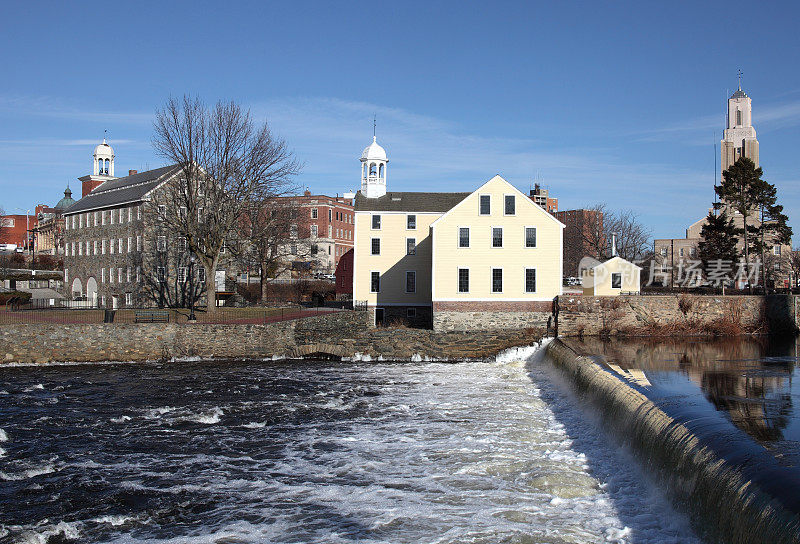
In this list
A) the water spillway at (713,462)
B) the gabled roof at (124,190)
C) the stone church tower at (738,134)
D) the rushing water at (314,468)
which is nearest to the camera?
the water spillway at (713,462)

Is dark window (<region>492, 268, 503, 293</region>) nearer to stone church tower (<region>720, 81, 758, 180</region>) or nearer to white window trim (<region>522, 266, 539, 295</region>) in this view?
white window trim (<region>522, 266, 539, 295</region>)

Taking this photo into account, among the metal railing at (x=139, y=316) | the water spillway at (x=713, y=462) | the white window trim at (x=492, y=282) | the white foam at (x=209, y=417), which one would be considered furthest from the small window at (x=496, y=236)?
the white foam at (x=209, y=417)

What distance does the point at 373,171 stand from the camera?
153 feet

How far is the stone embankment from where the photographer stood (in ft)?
95.9

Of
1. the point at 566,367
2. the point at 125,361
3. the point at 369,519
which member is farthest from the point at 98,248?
the point at 369,519

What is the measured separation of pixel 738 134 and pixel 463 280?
101 metres

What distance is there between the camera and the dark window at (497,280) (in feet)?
122

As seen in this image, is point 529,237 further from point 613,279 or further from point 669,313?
point 669,313

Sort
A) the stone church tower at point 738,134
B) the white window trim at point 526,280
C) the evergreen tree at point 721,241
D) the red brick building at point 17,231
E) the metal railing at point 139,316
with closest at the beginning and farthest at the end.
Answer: the metal railing at point 139,316, the white window trim at point 526,280, the evergreen tree at point 721,241, the stone church tower at point 738,134, the red brick building at point 17,231

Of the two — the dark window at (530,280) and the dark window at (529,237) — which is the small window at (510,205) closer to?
the dark window at (529,237)

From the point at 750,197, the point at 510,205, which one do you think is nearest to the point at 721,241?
the point at 750,197

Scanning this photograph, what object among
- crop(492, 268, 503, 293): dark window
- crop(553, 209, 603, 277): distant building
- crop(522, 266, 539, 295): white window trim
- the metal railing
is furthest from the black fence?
crop(553, 209, 603, 277): distant building

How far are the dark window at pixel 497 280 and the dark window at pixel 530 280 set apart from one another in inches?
57.8

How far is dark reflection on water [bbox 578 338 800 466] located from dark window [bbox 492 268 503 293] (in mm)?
6203
